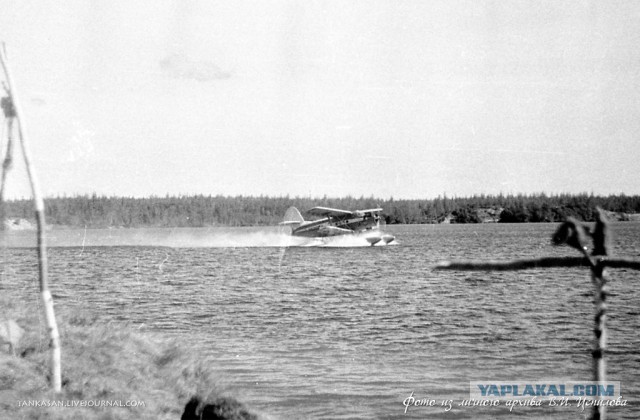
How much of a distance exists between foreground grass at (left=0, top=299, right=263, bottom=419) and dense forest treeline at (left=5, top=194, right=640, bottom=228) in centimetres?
11267

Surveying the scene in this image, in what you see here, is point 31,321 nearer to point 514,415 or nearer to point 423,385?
point 423,385

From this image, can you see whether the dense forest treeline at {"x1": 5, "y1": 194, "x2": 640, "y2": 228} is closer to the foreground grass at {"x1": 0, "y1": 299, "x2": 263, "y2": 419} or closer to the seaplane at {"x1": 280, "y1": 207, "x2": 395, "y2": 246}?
the seaplane at {"x1": 280, "y1": 207, "x2": 395, "y2": 246}

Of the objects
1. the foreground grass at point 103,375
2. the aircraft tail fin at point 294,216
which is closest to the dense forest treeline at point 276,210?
the aircraft tail fin at point 294,216

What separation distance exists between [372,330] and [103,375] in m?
12.2

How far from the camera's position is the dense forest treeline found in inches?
5404

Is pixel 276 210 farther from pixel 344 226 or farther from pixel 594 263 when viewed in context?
pixel 594 263

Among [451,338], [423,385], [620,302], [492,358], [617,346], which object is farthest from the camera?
[620,302]

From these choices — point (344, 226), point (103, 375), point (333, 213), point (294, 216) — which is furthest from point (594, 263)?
point (294, 216)

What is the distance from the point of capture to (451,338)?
17844mm

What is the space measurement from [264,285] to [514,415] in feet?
81.2

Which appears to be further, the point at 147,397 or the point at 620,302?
the point at 620,302

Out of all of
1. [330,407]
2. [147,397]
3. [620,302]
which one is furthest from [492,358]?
[620,302]

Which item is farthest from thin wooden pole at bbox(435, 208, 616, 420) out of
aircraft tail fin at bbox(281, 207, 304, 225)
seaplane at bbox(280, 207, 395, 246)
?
aircraft tail fin at bbox(281, 207, 304, 225)

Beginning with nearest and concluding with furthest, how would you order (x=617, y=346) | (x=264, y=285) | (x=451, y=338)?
(x=617, y=346) → (x=451, y=338) → (x=264, y=285)
